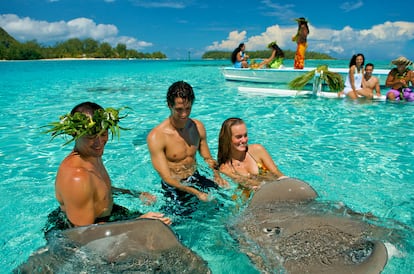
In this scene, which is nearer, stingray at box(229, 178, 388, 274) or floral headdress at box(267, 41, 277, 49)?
stingray at box(229, 178, 388, 274)

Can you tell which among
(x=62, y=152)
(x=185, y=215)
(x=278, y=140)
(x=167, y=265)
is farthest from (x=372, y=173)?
(x=62, y=152)

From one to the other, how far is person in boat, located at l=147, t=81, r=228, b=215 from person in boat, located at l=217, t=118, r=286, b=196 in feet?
0.54

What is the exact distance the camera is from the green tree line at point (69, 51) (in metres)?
86.9

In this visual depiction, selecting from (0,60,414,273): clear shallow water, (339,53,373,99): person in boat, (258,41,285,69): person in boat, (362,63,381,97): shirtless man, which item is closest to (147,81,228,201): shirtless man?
(0,60,414,273): clear shallow water

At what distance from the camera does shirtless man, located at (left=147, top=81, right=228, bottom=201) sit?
9.53ft

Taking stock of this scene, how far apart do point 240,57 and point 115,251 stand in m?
13.3

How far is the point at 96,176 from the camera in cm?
203

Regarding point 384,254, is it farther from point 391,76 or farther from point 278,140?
point 391,76

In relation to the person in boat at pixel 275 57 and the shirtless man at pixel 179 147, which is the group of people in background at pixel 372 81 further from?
the shirtless man at pixel 179 147

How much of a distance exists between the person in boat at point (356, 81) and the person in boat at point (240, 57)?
5212mm

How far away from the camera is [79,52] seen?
4343 inches

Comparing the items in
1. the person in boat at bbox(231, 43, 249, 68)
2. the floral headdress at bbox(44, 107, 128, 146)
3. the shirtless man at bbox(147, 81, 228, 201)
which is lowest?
the shirtless man at bbox(147, 81, 228, 201)

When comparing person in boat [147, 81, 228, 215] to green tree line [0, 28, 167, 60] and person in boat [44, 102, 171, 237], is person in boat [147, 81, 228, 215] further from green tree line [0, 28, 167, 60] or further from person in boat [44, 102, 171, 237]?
green tree line [0, 28, 167, 60]

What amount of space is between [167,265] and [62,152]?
4355 millimetres
